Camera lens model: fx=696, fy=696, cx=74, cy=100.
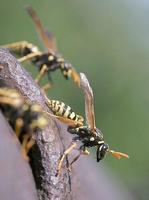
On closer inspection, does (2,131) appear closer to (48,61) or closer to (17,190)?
(17,190)

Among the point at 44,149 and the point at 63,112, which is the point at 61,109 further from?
the point at 44,149

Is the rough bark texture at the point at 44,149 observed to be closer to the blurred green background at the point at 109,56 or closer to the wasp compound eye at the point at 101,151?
the wasp compound eye at the point at 101,151

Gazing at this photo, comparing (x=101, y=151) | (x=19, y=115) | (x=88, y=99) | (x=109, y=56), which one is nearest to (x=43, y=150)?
(x=19, y=115)

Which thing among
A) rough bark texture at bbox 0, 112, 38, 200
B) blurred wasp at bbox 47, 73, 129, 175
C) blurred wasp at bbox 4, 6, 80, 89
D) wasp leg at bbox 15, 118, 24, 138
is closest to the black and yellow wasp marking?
blurred wasp at bbox 47, 73, 129, 175

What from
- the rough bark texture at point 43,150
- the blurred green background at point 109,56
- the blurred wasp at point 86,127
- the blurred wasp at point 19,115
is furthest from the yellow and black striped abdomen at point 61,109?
the blurred green background at point 109,56

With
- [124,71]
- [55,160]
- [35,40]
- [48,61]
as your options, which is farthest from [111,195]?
[124,71]

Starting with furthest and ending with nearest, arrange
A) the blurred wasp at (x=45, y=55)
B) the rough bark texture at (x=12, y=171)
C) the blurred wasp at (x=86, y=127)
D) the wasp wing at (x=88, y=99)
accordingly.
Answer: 1. the blurred wasp at (x=45, y=55)
2. the wasp wing at (x=88, y=99)
3. the blurred wasp at (x=86, y=127)
4. the rough bark texture at (x=12, y=171)
